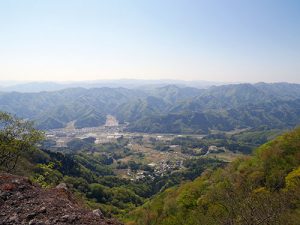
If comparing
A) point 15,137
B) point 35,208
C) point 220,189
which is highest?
point 15,137

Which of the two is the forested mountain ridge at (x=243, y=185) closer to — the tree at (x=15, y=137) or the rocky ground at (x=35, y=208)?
the rocky ground at (x=35, y=208)

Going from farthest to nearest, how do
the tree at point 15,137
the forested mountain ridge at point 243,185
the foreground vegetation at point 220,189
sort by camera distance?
the forested mountain ridge at point 243,185 < the tree at point 15,137 < the foreground vegetation at point 220,189

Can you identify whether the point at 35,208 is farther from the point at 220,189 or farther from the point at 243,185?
the point at 243,185

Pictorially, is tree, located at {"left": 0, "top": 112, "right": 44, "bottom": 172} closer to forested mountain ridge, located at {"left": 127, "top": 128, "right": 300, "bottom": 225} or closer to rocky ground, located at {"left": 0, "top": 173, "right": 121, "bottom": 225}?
rocky ground, located at {"left": 0, "top": 173, "right": 121, "bottom": 225}

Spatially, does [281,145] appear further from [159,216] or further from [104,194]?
[104,194]

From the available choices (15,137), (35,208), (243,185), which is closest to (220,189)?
(243,185)

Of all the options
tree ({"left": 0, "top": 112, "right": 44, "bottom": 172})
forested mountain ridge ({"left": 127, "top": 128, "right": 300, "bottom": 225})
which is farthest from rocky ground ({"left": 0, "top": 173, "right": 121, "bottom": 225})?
forested mountain ridge ({"left": 127, "top": 128, "right": 300, "bottom": 225})

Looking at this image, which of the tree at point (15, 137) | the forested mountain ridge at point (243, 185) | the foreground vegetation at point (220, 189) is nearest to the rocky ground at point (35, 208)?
the foreground vegetation at point (220, 189)
